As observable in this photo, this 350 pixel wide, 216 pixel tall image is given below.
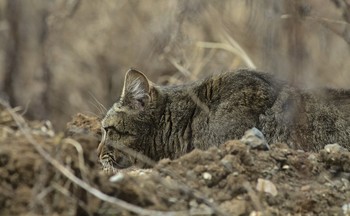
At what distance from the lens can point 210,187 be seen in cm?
576

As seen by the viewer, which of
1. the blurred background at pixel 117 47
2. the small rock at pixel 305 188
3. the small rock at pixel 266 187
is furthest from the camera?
the blurred background at pixel 117 47

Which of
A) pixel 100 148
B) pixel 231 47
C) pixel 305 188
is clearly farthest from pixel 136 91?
pixel 231 47

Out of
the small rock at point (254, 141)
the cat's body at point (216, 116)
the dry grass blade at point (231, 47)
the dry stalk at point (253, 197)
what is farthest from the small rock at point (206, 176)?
the dry grass blade at point (231, 47)

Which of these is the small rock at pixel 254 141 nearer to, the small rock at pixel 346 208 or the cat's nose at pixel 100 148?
the small rock at pixel 346 208

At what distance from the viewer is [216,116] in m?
7.32

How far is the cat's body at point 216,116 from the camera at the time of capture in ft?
23.3

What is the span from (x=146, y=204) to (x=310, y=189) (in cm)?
116

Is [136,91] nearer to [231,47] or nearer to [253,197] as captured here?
[253,197]

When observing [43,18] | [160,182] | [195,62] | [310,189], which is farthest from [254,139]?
[43,18]

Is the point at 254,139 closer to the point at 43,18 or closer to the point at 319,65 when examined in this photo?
the point at 319,65

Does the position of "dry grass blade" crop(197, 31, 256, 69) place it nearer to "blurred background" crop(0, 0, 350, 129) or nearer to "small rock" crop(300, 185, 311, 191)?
"blurred background" crop(0, 0, 350, 129)

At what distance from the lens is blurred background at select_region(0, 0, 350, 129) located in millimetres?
10922

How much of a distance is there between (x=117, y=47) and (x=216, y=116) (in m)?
6.00

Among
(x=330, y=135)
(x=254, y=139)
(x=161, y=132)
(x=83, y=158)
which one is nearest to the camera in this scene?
(x=83, y=158)
